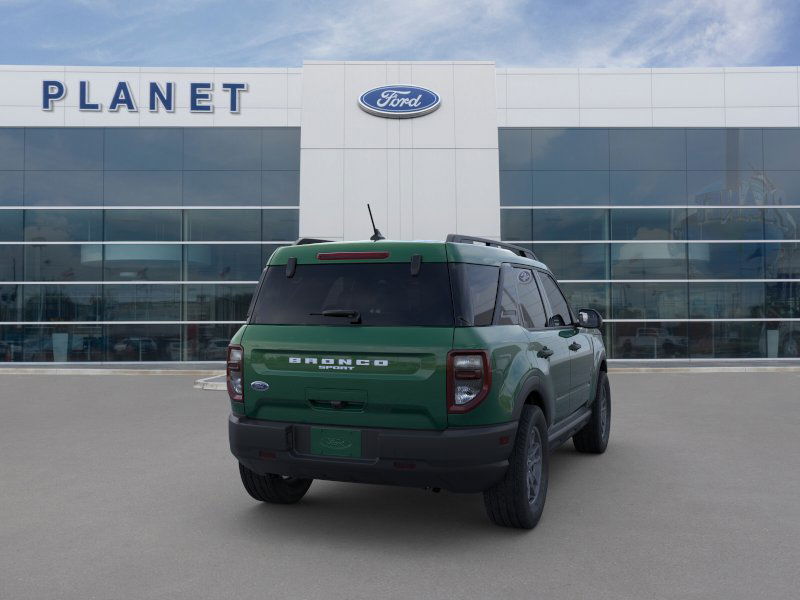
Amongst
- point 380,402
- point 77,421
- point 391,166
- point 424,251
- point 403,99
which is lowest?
point 77,421

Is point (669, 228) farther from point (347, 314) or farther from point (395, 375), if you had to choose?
point (395, 375)

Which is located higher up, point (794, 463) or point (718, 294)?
point (718, 294)

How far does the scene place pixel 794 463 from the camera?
6973 mm

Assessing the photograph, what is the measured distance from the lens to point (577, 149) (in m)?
21.2

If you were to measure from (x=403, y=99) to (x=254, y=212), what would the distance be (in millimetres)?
5538

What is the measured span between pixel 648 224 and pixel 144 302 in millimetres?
15238

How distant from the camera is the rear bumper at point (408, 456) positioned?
166 inches

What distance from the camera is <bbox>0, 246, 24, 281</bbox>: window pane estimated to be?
20.9 metres

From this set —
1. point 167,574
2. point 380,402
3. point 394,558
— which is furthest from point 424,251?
point 167,574

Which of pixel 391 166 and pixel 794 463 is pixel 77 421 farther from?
pixel 391 166

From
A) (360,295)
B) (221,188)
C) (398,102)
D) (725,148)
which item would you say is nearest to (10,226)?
(221,188)

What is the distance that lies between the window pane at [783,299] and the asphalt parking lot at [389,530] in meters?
14.1

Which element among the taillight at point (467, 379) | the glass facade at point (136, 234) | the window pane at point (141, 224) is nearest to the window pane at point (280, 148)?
the glass facade at point (136, 234)

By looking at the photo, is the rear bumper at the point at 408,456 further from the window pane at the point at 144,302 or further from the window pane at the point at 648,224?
the window pane at the point at 648,224
